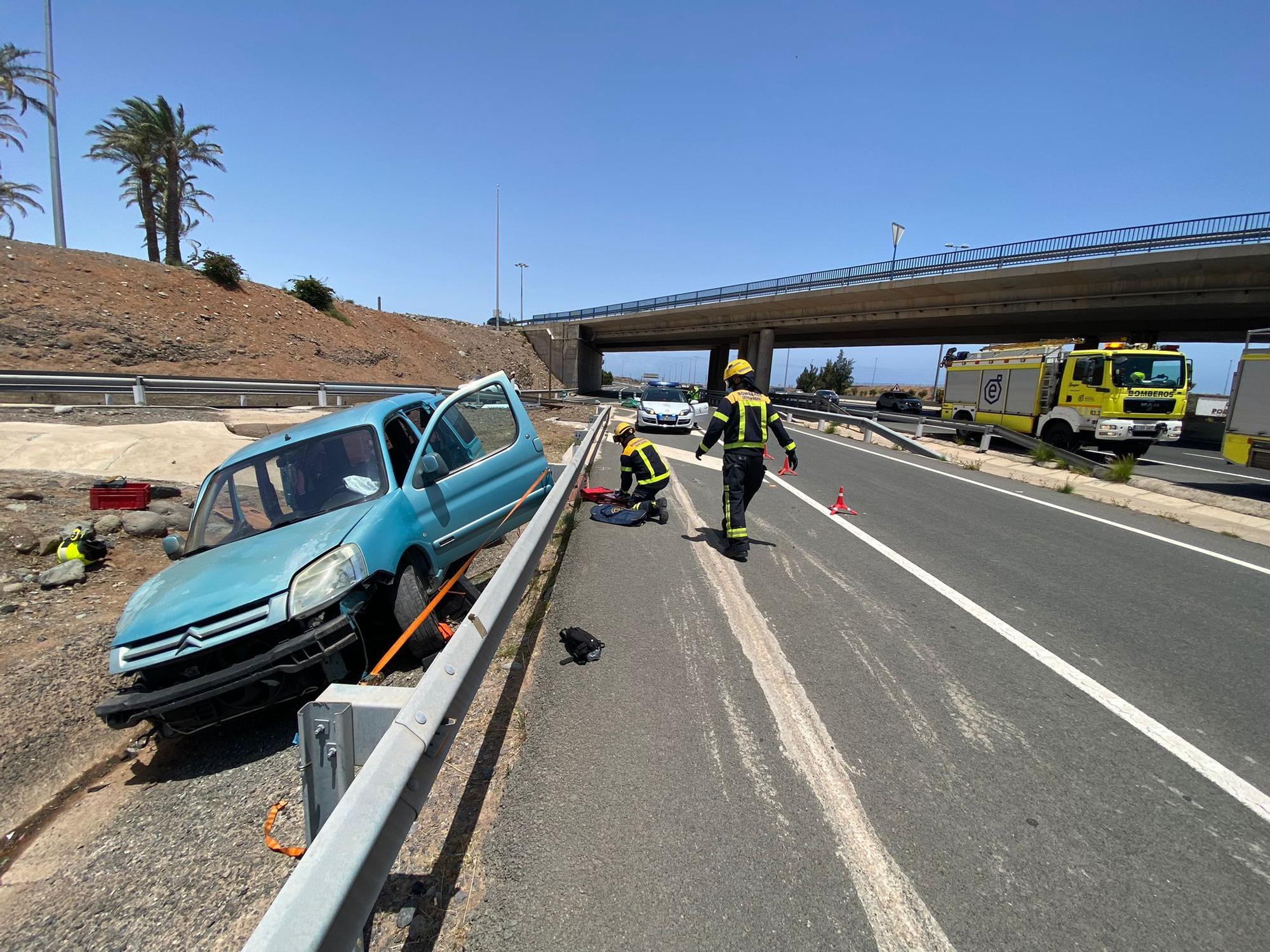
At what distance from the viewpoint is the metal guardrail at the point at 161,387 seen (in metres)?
12.8

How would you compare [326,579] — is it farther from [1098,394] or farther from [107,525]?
[1098,394]

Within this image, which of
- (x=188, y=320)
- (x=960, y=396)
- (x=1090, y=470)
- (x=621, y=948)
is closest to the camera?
(x=621, y=948)

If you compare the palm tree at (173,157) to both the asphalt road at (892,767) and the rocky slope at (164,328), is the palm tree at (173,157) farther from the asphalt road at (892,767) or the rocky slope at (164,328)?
the asphalt road at (892,767)

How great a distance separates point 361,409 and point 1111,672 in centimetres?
578

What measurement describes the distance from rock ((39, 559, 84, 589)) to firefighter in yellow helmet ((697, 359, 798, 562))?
5816 mm

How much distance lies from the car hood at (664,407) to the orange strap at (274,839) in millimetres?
16771

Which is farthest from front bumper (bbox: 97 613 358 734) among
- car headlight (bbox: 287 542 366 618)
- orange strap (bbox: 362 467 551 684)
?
orange strap (bbox: 362 467 551 684)

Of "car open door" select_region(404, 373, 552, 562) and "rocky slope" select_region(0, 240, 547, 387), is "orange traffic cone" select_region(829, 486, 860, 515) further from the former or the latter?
"rocky slope" select_region(0, 240, 547, 387)

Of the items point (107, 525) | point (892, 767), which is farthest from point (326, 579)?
point (107, 525)

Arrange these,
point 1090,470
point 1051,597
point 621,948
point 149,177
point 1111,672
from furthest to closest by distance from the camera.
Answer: point 149,177
point 1090,470
point 1051,597
point 1111,672
point 621,948

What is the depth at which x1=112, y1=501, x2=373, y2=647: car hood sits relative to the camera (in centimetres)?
299

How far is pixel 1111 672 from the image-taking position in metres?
3.59

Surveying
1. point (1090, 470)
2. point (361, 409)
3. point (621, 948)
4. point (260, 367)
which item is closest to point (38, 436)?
point (361, 409)

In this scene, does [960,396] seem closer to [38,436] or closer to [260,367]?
[38,436]
